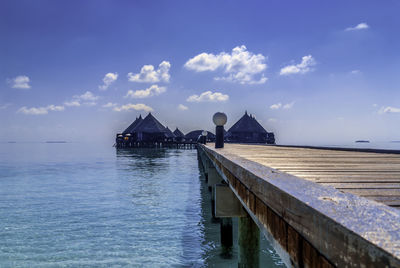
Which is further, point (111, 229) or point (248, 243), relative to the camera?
point (111, 229)

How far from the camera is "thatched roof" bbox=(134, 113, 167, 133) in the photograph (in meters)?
55.1

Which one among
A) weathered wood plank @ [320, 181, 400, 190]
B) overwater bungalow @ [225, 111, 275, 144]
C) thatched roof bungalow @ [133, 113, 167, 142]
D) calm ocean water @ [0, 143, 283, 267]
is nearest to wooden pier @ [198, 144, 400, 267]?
weathered wood plank @ [320, 181, 400, 190]

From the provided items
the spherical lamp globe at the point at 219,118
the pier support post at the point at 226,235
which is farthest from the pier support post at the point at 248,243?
the spherical lamp globe at the point at 219,118

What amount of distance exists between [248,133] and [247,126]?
117cm

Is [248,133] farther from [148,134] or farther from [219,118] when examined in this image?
[219,118]

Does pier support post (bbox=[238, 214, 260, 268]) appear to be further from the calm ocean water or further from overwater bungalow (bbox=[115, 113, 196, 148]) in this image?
overwater bungalow (bbox=[115, 113, 196, 148])

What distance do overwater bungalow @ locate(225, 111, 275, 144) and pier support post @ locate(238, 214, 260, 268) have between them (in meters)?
45.2

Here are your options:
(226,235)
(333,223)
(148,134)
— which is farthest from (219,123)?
(148,134)

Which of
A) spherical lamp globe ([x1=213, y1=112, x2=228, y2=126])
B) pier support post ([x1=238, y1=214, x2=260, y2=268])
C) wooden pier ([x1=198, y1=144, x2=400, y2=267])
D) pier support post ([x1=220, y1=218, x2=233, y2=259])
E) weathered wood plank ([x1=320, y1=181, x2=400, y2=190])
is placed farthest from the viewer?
spherical lamp globe ([x1=213, y1=112, x2=228, y2=126])

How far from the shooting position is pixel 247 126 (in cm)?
5038

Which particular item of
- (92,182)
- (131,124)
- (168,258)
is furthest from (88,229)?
(131,124)

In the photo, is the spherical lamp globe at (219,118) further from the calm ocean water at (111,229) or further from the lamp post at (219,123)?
the calm ocean water at (111,229)

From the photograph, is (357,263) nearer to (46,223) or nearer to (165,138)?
(46,223)

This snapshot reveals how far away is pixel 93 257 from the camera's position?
235 inches
